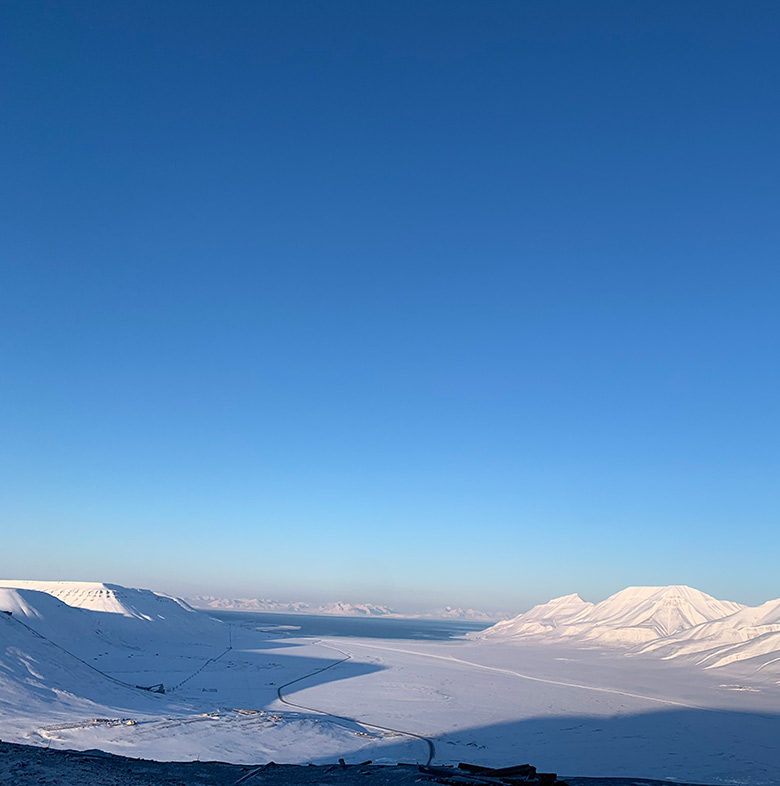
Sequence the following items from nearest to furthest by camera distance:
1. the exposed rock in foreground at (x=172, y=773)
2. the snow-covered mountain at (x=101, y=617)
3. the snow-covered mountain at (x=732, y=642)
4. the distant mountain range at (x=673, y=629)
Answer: the exposed rock in foreground at (x=172, y=773) → the snow-covered mountain at (x=101, y=617) → the snow-covered mountain at (x=732, y=642) → the distant mountain range at (x=673, y=629)

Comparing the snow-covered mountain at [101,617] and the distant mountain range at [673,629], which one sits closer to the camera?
the snow-covered mountain at [101,617]

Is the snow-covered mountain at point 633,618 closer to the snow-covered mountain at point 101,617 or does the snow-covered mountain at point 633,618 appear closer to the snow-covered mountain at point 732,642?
the snow-covered mountain at point 732,642

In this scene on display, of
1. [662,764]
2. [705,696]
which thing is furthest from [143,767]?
[705,696]

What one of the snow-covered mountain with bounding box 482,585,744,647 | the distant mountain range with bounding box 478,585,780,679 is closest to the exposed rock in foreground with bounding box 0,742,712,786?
the distant mountain range with bounding box 478,585,780,679

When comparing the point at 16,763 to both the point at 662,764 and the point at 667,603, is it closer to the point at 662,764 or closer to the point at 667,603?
the point at 662,764

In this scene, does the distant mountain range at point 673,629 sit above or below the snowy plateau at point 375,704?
below

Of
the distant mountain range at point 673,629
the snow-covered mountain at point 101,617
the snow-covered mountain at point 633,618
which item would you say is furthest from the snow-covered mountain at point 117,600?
the snow-covered mountain at point 633,618
